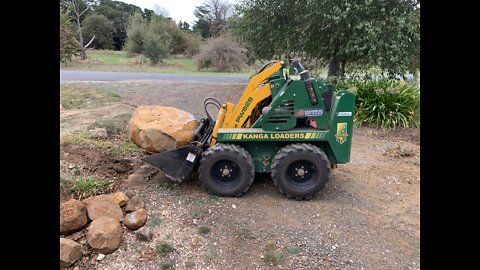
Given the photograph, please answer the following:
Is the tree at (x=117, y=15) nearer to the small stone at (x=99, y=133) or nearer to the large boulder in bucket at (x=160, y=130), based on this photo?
the small stone at (x=99, y=133)

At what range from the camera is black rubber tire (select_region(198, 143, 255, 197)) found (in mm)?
4277

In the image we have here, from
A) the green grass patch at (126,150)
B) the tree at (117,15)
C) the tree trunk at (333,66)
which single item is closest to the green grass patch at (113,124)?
the green grass patch at (126,150)

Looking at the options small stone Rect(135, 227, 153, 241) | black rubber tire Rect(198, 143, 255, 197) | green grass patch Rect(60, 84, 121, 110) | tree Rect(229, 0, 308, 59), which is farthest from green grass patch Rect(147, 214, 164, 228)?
tree Rect(229, 0, 308, 59)

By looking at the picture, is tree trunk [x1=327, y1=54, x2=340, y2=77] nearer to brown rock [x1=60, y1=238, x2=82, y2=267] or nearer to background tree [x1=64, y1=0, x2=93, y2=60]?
brown rock [x1=60, y1=238, x2=82, y2=267]

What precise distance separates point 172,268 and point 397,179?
3.61 meters

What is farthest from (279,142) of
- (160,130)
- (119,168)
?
(119,168)

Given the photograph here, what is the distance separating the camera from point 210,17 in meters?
39.3

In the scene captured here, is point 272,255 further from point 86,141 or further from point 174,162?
point 86,141

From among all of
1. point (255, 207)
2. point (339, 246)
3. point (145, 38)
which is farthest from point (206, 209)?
point (145, 38)

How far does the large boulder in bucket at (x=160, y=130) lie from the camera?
4.75 m

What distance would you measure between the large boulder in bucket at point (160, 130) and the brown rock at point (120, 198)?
917 mm

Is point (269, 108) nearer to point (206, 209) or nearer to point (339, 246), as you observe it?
point (206, 209)

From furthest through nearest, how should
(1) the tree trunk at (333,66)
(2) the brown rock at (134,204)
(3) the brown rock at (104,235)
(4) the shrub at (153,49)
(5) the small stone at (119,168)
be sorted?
(4) the shrub at (153,49)
(1) the tree trunk at (333,66)
(5) the small stone at (119,168)
(2) the brown rock at (134,204)
(3) the brown rock at (104,235)

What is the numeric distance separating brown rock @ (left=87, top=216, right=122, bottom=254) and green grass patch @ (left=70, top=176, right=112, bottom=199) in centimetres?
82
